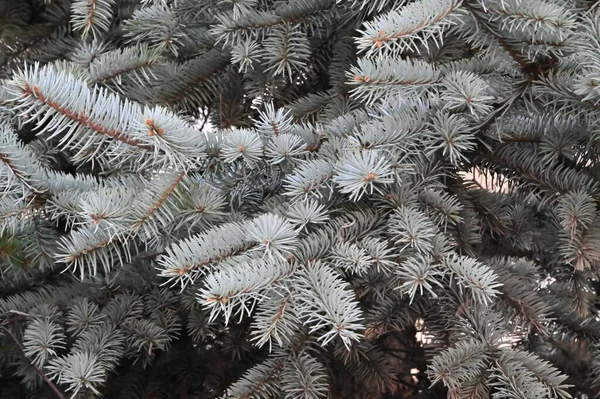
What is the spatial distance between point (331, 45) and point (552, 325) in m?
0.60

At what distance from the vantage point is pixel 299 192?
0.67 meters

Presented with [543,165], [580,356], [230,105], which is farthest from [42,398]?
[580,356]

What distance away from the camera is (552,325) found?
104 centimetres

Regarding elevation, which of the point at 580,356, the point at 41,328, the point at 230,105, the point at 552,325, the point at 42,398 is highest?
the point at 230,105

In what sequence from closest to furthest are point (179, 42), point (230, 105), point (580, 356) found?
point (179, 42) → point (230, 105) → point (580, 356)

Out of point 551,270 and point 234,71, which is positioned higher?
point 234,71

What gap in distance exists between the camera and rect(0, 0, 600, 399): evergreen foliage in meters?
0.60

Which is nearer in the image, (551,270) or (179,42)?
(179,42)

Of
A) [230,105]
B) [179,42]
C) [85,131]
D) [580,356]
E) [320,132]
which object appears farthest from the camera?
[580,356]

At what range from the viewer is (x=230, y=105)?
1.05 metres

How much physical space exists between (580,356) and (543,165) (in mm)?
557

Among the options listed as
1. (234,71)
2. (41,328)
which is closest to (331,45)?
(234,71)

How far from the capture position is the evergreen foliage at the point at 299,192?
0.60 metres

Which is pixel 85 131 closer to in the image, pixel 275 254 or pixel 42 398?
pixel 275 254
